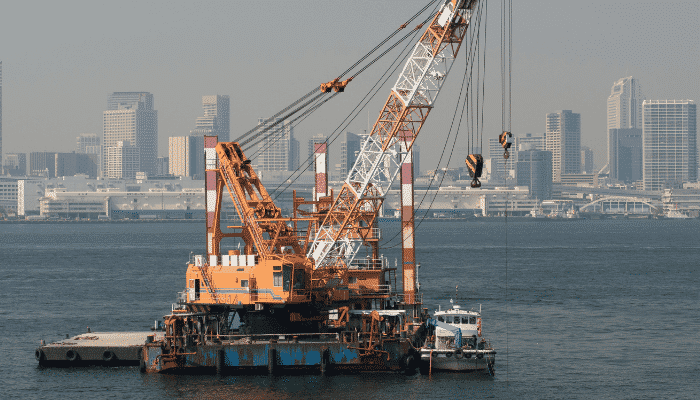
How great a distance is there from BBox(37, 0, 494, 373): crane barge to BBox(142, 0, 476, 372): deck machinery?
0.23 ft

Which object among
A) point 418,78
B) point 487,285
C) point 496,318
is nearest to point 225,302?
point 418,78

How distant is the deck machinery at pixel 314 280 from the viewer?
63.2 meters

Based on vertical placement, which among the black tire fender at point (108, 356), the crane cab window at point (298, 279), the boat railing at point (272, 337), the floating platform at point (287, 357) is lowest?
the black tire fender at point (108, 356)

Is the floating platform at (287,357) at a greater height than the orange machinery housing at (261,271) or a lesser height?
lesser

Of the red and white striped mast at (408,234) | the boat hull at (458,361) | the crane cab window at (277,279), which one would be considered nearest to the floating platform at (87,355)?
the crane cab window at (277,279)

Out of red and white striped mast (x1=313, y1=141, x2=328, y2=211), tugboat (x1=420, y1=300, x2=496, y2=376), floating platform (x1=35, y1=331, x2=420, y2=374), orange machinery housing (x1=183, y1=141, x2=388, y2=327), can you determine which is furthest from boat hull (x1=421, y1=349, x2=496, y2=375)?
red and white striped mast (x1=313, y1=141, x2=328, y2=211)

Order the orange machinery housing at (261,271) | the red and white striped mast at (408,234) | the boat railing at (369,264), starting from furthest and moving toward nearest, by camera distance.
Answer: the red and white striped mast at (408,234) < the boat railing at (369,264) < the orange machinery housing at (261,271)

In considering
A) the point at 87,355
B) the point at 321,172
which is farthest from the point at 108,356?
the point at 321,172

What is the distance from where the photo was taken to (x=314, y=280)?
2712 inches

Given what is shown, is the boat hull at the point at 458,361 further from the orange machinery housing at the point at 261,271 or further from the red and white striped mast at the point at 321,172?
the red and white striped mast at the point at 321,172

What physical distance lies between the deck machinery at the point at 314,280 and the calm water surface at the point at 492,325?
5.70 feet

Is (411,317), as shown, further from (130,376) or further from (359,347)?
(130,376)

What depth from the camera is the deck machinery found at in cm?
6316

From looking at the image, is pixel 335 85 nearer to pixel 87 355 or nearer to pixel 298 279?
pixel 298 279
